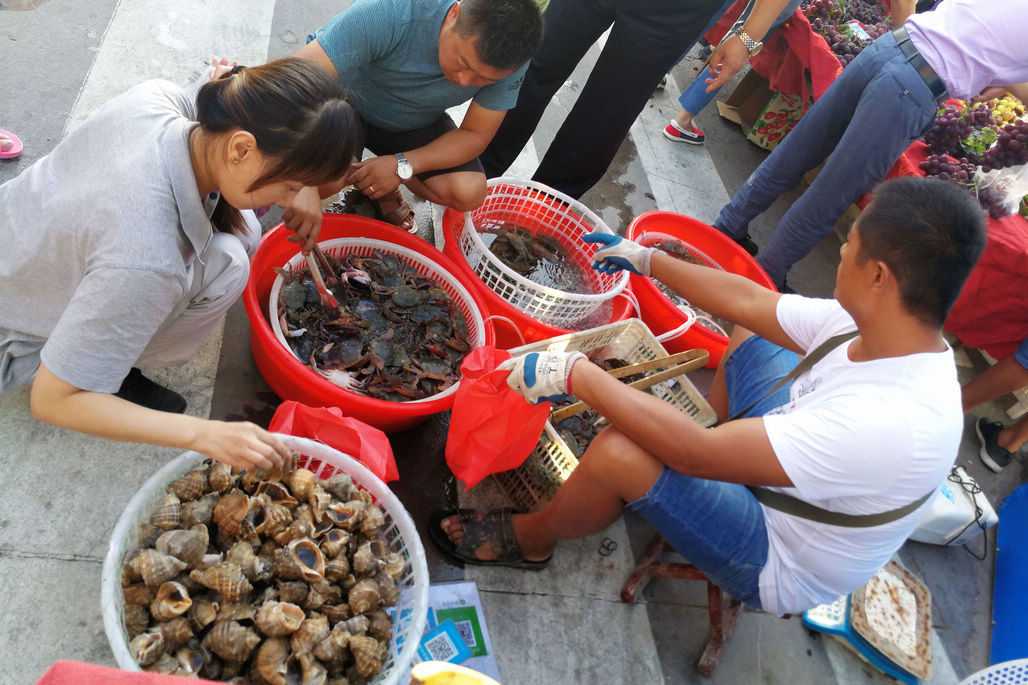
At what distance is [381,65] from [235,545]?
1712 millimetres

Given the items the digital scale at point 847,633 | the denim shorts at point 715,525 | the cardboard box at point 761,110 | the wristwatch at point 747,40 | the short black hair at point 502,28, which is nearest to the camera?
the denim shorts at point 715,525

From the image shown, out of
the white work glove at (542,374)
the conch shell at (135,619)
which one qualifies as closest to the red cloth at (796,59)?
the white work glove at (542,374)

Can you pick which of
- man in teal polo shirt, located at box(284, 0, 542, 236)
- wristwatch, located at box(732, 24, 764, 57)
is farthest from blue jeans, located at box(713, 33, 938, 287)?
man in teal polo shirt, located at box(284, 0, 542, 236)

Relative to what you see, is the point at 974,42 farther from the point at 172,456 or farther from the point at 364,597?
the point at 172,456

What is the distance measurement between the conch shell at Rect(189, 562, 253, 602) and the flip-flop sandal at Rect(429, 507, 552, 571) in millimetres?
750

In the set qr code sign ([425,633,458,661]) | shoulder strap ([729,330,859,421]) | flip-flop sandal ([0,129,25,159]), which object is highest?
shoulder strap ([729,330,859,421])

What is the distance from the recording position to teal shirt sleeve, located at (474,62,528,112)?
2469 millimetres

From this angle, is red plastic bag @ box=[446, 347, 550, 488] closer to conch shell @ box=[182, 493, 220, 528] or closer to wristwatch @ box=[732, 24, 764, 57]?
conch shell @ box=[182, 493, 220, 528]

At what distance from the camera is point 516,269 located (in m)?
2.96

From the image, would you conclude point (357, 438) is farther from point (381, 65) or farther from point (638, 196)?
point (638, 196)

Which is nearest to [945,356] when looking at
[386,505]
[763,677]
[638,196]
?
[763,677]

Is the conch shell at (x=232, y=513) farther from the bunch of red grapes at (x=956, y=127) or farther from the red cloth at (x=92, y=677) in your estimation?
the bunch of red grapes at (x=956, y=127)

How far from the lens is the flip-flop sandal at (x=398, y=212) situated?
283cm

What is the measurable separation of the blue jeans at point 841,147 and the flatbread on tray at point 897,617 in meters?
1.72
